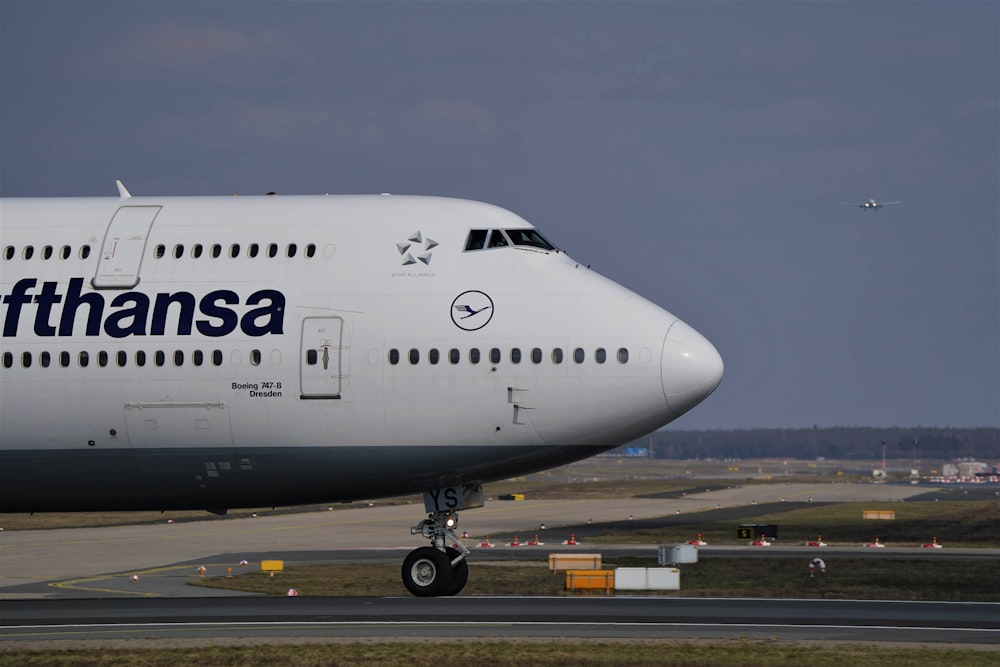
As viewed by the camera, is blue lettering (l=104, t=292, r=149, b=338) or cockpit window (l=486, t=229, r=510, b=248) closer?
blue lettering (l=104, t=292, r=149, b=338)

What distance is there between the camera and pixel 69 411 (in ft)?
105

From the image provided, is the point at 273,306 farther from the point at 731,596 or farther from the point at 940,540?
the point at 940,540

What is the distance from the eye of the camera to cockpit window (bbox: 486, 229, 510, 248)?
107 ft

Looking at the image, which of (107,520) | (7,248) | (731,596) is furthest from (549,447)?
(107,520)

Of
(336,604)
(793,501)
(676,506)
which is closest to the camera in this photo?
(336,604)

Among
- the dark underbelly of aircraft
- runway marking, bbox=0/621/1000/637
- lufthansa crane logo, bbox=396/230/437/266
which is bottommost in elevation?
runway marking, bbox=0/621/1000/637

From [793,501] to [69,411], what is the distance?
10116 cm

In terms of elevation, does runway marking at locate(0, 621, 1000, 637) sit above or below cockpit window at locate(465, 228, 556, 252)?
below

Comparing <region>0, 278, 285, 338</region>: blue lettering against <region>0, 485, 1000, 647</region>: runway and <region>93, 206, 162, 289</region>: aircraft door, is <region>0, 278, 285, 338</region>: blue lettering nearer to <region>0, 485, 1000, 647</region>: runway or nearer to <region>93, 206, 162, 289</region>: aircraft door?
<region>93, 206, 162, 289</region>: aircraft door

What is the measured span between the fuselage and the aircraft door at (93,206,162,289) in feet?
Answer: 0.17

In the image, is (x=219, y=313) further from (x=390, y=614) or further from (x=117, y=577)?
(x=117, y=577)

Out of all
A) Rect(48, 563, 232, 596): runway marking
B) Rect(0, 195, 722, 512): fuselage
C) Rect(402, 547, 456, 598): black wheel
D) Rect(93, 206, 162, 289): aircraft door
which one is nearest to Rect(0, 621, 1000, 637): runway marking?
Rect(402, 547, 456, 598): black wheel

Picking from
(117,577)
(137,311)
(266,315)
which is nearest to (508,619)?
(266,315)

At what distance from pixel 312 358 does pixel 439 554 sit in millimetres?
5374
